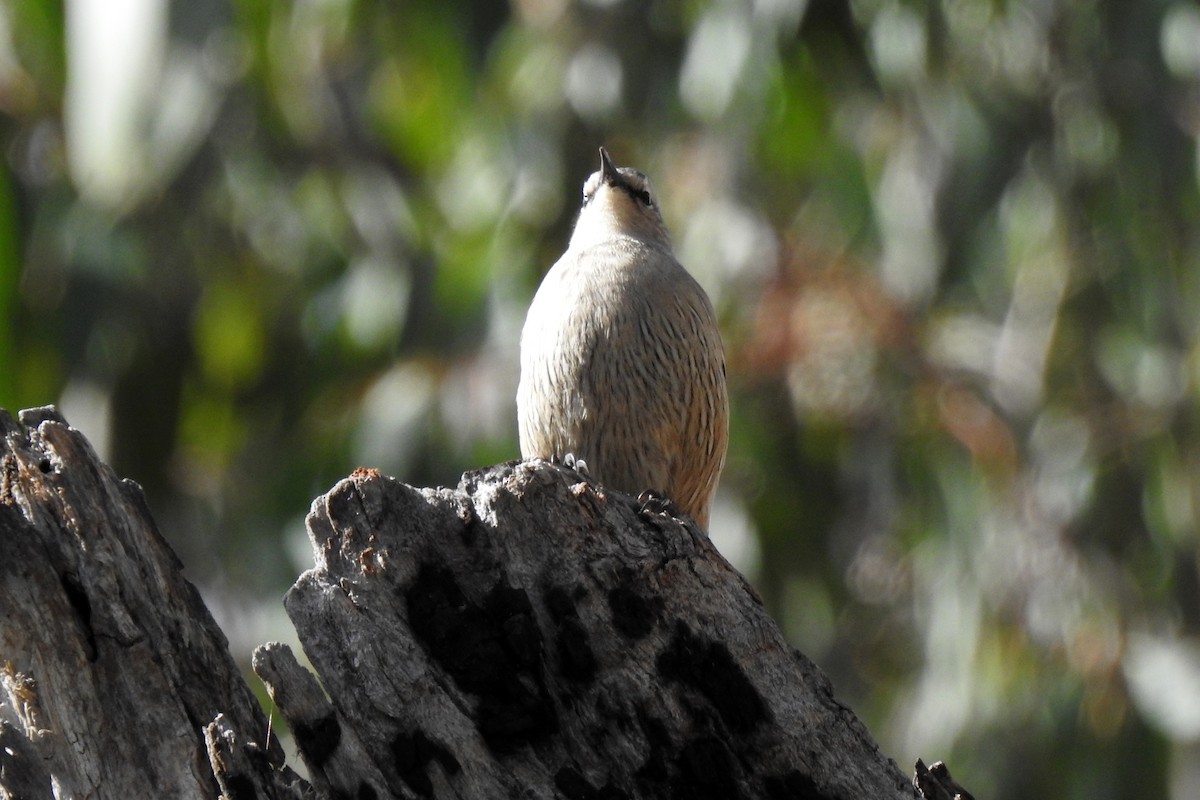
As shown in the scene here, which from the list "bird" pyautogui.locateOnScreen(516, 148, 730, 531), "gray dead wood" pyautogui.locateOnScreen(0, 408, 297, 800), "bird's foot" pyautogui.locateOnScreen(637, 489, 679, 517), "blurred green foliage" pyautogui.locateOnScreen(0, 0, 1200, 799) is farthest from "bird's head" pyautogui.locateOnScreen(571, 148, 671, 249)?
"gray dead wood" pyautogui.locateOnScreen(0, 408, 297, 800)

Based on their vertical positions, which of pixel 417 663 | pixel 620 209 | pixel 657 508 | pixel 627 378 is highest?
pixel 620 209

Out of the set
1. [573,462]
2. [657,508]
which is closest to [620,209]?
[573,462]

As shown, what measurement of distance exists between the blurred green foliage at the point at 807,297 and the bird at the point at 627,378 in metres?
2.97

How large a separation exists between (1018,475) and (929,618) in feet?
2.81

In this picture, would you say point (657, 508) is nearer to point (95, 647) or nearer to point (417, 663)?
point (417, 663)

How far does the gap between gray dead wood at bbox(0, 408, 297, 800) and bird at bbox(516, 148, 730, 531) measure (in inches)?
60.2

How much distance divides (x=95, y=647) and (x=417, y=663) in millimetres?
508

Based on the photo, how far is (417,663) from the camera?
9.32 feet

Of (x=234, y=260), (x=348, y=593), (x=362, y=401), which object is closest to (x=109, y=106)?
(x=362, y=401)

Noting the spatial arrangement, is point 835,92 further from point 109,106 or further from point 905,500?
point 109,106

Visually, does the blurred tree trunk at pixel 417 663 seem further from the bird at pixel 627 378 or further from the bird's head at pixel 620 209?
the bird's head at pixel 620 209

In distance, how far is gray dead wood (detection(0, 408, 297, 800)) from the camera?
2701mm

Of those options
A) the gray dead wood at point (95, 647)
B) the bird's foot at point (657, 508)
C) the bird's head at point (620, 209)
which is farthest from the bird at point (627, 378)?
the gray dead wood at point (95, 647)

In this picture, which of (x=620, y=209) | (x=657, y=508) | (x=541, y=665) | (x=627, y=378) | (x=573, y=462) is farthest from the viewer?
(x=620, y=209)
